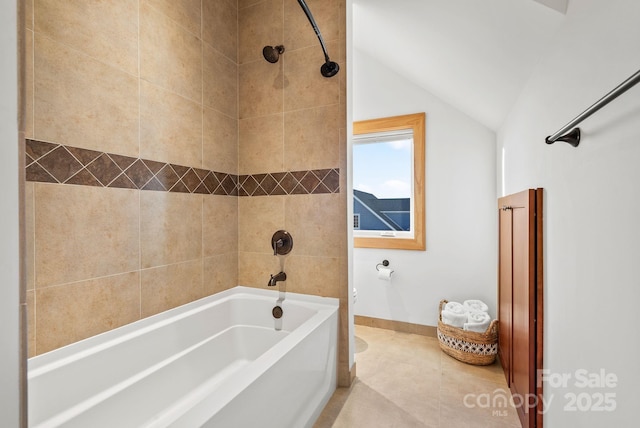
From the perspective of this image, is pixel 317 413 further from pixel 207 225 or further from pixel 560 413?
pixel 207 225

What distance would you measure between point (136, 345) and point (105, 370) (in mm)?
160

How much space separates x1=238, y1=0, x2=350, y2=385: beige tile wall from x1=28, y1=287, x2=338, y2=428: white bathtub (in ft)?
0.72

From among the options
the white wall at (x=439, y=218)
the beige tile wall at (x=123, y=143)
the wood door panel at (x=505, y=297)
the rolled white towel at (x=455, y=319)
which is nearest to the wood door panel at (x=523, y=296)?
the wood door panel at (x=505, y=297)

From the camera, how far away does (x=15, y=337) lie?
0.26m

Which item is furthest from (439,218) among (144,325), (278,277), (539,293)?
(144,325)

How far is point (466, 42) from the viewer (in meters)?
1.67

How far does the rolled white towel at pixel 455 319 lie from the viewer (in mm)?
2432

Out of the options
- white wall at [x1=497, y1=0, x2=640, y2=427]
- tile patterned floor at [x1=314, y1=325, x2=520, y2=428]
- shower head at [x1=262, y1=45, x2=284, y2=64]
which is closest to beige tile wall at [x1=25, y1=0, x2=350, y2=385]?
shower head at [x1=262, y1=45, x2=284, y2=64]

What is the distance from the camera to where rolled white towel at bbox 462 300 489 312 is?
8.41ft

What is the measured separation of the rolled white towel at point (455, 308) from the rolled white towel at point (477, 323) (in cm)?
10

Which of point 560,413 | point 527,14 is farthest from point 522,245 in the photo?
point 527,14

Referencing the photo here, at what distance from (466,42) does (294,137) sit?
47.0 inches

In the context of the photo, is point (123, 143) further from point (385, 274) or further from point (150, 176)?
point (385, 274)

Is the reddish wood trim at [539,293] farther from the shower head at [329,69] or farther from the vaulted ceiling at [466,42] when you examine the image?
the shower head at [329,69]
